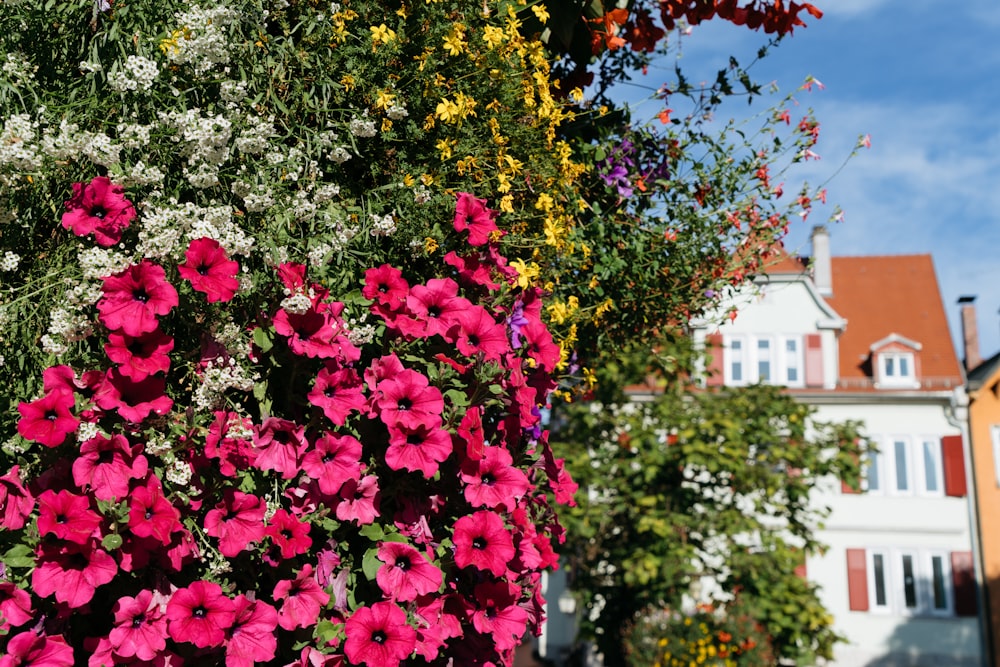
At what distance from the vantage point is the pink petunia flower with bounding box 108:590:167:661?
6.09ft

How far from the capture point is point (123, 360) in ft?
6.03

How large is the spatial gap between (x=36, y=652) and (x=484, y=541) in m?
0.94

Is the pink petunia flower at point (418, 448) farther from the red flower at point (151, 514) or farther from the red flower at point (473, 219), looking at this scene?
the red flower at point (473, 219)

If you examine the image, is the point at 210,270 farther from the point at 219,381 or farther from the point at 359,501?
the point at 359,501

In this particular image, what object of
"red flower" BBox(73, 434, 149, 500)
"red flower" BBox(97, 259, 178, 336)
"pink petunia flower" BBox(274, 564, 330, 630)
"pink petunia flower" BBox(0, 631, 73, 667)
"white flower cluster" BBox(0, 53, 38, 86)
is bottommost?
"pink petunia flower" BBox(0, 631, 73, 667)

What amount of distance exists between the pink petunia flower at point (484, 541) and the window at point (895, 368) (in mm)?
22498

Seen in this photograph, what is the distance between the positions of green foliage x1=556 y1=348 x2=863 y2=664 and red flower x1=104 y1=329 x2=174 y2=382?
10.1 meters

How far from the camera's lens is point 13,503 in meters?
1.85

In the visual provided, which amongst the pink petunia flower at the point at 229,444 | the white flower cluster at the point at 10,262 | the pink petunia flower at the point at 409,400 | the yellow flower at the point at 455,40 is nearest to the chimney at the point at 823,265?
the yellow flower at the point at 455,40

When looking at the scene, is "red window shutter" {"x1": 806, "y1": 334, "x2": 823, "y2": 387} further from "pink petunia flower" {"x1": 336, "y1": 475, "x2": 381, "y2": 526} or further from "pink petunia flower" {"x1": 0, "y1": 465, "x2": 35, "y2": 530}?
"pink petunia flower" {"x1": 0, "y1": 465, "x2": 35, "y2": 530}

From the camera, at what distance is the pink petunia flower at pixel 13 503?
1.84 meters

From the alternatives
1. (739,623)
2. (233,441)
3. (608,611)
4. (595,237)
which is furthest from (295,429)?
(608,611)

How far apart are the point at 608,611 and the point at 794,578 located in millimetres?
2629

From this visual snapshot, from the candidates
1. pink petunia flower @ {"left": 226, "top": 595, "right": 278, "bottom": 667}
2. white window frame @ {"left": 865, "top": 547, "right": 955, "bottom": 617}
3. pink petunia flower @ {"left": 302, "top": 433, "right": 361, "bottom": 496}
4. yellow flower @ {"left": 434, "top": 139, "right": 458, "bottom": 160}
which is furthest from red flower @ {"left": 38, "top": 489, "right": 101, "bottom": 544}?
white window frame @ {"left": 865, "top": 547, "right": 955, "bottom": 617}
